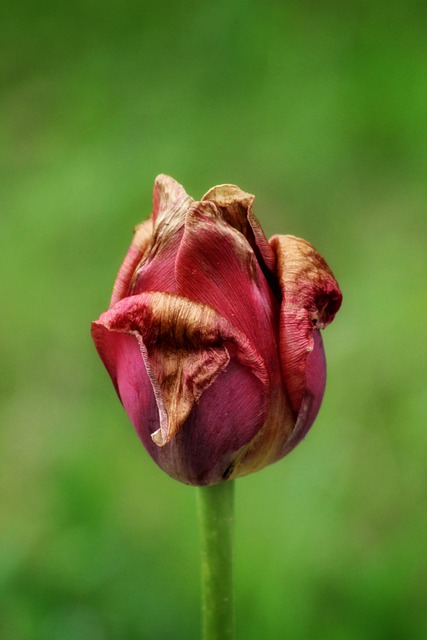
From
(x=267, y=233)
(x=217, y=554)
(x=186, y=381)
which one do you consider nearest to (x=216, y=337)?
(x=186, y=381)

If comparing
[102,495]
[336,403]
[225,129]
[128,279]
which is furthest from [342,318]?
[128,279]

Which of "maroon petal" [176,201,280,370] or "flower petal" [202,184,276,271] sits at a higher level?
"flower petal" [202,184,276,271]

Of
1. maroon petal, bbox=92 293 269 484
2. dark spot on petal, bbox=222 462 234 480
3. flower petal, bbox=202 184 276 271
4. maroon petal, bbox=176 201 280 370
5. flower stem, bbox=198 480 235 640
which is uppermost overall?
flower petal, bbox=202 184 276 271

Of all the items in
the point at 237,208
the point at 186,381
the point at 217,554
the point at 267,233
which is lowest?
the point at 217,554

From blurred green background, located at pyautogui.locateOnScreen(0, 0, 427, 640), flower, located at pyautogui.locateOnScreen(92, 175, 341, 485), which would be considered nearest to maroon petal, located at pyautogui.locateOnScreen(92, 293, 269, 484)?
flower, located at pyautogui.locateOnScreen(92, 175, 341, 485)

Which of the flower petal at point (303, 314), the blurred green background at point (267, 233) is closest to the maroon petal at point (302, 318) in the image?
the flower petal at point (303, 314)

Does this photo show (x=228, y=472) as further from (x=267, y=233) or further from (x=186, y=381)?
(x=267, y=233)

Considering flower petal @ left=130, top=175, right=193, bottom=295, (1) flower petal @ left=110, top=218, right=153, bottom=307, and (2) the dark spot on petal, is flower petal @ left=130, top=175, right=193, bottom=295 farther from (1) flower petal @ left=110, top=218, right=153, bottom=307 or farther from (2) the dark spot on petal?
(2) the dark spot on petal
